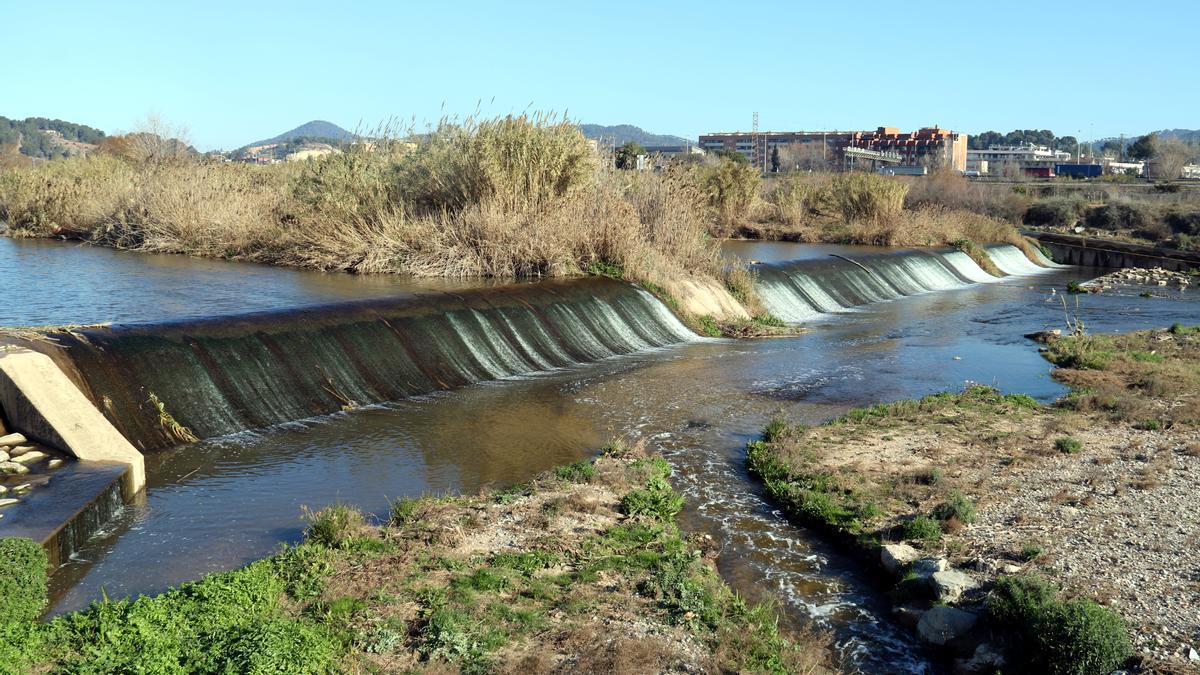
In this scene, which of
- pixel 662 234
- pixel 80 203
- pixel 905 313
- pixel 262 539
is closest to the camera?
pixel 262 539

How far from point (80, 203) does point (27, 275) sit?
8945 millimetres

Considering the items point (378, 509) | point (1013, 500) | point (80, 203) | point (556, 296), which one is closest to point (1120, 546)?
point (1013, 500)

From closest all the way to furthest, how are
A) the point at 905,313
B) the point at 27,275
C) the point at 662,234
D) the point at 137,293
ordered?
the point at 137,293 → the point at 27,275 → the point at 662,234 → the point at 905,313

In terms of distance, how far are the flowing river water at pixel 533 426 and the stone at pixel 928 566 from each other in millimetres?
386

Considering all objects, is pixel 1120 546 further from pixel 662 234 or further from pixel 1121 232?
pixel 1121 232

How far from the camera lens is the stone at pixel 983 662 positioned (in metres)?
6.46

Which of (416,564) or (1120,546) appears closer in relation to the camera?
(416,564)

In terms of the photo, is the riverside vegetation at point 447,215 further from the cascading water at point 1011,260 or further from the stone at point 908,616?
the cascading water at point 1011,260

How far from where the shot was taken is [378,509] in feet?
29.0

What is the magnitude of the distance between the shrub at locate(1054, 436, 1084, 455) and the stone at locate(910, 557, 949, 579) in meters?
3.82

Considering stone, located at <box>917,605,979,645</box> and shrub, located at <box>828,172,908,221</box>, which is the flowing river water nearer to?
stone, located at <box>917,605,979,645</box>

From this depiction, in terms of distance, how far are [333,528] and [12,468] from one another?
3212 millimetres

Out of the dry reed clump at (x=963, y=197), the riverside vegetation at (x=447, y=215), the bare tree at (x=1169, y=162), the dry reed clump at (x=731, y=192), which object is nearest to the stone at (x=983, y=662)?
the riverside vegetation at (x=447, y=215)

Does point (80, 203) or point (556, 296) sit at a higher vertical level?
point (80, 203)
